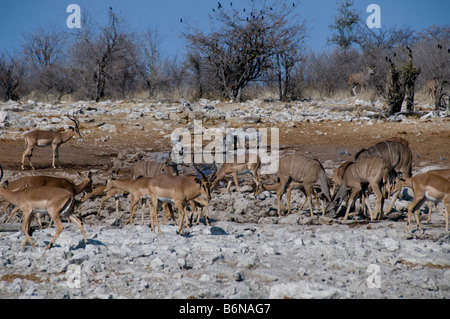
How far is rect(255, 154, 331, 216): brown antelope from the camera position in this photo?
9789 mm

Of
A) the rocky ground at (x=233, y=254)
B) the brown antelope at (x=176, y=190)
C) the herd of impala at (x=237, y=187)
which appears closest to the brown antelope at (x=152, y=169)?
the herd of impala at (x=237, y=187)

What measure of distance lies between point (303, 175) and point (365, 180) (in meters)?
1.24

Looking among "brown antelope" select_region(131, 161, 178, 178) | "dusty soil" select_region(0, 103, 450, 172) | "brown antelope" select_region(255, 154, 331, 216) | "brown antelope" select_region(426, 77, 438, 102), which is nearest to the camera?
"brown antelope" select_region(255, 154, 331, 216)

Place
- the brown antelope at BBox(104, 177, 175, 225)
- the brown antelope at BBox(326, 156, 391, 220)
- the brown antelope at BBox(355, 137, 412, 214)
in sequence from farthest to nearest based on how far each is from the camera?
the brown antelope at BBox(355, 137, 412, 214) < the brown antelope at BBox(326, 156, 391, 220) < the brown antelope at BBox(104, 177, 175, 225)

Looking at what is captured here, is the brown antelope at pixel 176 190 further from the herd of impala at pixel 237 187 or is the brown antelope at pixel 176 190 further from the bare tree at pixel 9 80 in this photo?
the bare tree at pixel 9 80

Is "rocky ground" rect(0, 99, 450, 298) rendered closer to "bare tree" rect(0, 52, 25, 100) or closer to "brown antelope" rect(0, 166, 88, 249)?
"brown antelope" rect(0, 166, 88, 249)

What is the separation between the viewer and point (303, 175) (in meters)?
9.91

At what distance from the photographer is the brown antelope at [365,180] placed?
900 centimetres

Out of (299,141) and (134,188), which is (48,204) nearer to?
(134,188)

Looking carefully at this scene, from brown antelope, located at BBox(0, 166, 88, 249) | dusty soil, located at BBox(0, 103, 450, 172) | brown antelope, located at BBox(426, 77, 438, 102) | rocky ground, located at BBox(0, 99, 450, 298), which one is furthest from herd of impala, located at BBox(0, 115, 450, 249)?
brown antelope, located at BBox(426, 77, 438, 102)
